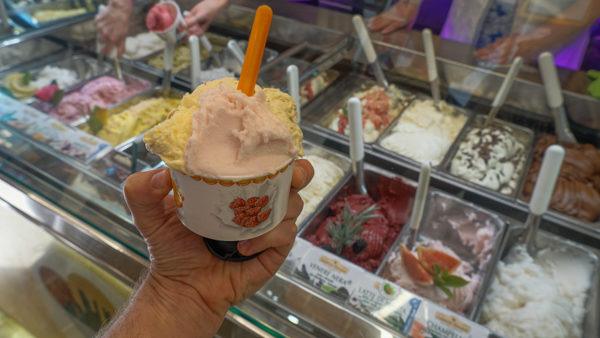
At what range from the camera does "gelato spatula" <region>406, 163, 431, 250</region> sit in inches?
64.9

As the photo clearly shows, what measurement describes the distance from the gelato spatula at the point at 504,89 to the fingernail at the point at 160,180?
1953 mm

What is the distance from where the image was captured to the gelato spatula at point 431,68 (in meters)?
2.66

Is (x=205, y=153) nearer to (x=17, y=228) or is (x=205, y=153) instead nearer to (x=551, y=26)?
(x=17, y=228)

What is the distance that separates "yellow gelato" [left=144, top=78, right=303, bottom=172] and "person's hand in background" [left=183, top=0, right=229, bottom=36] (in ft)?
6.68

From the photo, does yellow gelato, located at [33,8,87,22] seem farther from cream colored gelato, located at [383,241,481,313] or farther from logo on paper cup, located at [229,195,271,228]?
logo on paper cup, located at [229,195,271,228]

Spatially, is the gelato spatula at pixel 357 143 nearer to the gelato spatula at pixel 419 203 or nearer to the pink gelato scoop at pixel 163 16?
the gelato spatula at pixel 419 203

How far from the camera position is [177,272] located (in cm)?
126

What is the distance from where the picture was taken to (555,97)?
231 centimetres

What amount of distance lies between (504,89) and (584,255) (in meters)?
0.95

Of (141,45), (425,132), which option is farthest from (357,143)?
(141,45)

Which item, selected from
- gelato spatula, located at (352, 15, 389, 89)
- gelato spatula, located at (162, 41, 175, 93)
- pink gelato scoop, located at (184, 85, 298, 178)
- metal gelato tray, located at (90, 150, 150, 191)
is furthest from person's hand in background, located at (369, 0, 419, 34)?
pink gelato scoop, located at (184, 85, 298, 178)

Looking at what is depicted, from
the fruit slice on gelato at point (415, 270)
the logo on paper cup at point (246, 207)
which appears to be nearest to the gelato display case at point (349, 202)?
the fruit slice on gelato at point (415, 270)

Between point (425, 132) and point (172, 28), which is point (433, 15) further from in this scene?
point (172, 28)

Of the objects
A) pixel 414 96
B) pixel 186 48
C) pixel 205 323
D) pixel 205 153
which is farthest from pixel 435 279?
pixel 186 48
